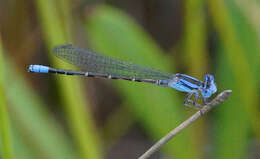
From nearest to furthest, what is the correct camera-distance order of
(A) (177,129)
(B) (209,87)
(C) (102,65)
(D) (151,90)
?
1. (A) (177,129)
2. (B) (209,87)
3. (C) (102,65)
4. (D) (151,90)

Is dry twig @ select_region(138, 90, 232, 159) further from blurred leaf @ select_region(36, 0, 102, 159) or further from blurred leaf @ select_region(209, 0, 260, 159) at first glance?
blurred leaf @ select_region(209, 0, 260, 159)

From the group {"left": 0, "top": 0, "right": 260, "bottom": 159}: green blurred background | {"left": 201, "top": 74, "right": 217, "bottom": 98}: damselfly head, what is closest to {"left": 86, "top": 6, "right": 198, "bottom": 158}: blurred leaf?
{"left": 0, "top": 0, "right": 260, "bottom": 159}: green blurred background

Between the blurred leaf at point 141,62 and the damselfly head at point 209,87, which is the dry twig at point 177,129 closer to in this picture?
the damselfly head at point 209,87

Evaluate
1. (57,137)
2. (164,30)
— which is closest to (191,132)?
(57,137)

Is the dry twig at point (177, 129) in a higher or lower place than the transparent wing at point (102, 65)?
lower

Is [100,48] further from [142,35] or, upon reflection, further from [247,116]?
[247,116]

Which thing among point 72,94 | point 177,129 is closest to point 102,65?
point 72,94

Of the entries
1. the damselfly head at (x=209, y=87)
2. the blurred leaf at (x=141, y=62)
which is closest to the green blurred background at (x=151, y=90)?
the blurred leaf at (x=141, y=62)

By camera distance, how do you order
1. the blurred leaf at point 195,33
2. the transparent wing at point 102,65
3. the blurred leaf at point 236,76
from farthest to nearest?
1. the blurred leaf at point 195,33
2. the blurred leaf at point 236,76
3. the transparent wing at point 102,65

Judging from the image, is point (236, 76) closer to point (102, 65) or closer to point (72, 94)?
point (102, 65)
